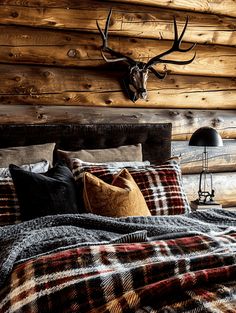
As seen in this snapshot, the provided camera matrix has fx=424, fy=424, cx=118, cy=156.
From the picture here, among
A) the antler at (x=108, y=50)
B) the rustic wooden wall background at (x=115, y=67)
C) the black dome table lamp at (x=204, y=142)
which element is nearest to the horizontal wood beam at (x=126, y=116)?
the rustic wooden wall background at (x=115, y=67)

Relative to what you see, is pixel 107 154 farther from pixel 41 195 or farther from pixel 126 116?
pixel 41 195

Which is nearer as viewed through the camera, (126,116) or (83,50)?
(83,50)

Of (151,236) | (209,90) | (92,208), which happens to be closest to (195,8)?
(209,90)

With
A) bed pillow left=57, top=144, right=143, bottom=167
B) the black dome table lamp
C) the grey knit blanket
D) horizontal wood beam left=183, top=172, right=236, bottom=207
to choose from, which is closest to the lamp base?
the black dome table lamp

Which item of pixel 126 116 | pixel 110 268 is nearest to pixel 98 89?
pixel 126 116

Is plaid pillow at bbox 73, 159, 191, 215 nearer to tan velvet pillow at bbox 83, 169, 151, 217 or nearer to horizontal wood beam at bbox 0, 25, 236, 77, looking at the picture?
tan velvet pillow at bbox 83, 169, 151, 217

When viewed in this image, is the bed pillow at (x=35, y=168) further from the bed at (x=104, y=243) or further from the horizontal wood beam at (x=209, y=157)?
the horizontal wood beam at (x=209, y=157)

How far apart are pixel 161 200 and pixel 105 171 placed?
1.40 feet

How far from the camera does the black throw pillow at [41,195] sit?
244 cm

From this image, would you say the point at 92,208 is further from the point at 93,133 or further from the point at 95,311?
the point at 95,311

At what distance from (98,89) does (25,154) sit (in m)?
0.93

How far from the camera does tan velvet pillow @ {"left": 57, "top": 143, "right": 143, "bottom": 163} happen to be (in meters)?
3.09

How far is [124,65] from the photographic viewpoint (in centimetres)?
357

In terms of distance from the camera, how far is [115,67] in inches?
140
